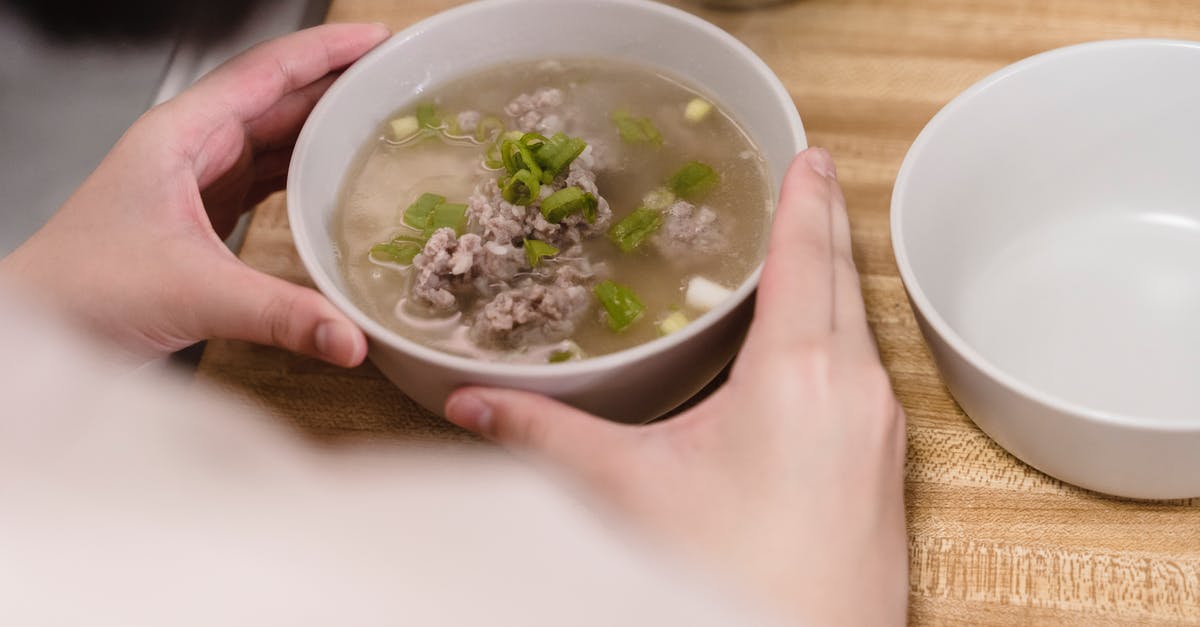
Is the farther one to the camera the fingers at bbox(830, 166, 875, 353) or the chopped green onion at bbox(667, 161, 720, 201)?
the chopped green onion at bbox(667, 161, 720, 201)

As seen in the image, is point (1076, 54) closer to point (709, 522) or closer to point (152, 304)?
point (709, 522)

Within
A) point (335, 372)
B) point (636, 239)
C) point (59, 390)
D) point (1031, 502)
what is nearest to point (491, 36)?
point (636, 239)

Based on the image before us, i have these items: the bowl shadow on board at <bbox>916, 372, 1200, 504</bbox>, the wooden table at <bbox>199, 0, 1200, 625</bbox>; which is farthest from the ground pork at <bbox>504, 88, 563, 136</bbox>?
the bowl shadow on board at <bbox>916, 372, 1200, 504</bbox>

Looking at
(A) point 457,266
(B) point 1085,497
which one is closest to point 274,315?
(A) point 457,266

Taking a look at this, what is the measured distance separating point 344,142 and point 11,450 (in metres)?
0.63

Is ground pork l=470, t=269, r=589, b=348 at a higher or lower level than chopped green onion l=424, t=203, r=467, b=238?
lower

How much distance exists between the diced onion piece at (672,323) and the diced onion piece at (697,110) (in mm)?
378

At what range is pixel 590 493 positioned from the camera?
108 centimetres

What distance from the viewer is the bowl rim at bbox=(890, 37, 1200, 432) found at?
3.74 ft

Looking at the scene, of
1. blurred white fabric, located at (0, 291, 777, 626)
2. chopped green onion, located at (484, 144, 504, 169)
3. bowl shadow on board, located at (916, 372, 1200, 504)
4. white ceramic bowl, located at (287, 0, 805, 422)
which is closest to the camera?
blurred white fabric, located at (0, 291, 777, 626)

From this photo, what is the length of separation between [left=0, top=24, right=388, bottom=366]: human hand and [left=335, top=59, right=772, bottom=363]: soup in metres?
0.17

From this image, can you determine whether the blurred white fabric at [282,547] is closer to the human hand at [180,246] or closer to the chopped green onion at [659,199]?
the human hand at [180,246]

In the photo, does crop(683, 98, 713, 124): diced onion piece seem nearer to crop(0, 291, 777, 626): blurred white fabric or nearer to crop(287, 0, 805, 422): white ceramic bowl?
crop(287, 0, 805, 422): white ceramic bowl

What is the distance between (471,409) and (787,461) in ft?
1.24
